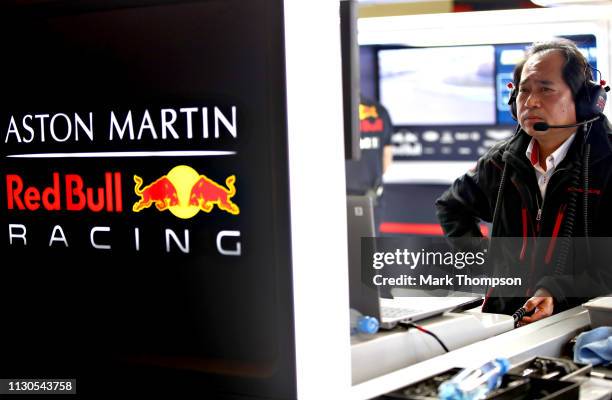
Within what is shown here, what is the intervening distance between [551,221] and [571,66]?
676mm

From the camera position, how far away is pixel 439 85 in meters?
8.02

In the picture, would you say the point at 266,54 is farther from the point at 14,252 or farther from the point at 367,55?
the point at 367,55

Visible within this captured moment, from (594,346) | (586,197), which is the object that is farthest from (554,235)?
(594,346)

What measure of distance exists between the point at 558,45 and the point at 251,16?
110 inches

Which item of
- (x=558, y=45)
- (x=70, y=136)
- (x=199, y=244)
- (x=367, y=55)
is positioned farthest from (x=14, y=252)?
(x=367, y=55)

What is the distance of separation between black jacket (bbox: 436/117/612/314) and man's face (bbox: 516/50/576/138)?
0.24 ft

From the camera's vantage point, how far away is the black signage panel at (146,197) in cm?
141

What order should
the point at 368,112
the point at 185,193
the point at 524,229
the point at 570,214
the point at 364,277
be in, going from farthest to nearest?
the point at 368,112 → the point at 524,229 → the point at 570,214 → the point at 364,277 → the point at 185,193

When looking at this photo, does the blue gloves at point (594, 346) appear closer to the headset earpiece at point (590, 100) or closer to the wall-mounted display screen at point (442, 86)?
the headset earpiece at point (590, 100)

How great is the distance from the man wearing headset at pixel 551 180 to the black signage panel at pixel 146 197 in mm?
2230

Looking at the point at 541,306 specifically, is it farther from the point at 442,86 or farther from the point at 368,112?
the point at 442,86

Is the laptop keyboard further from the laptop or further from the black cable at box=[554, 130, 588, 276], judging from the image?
the black cable at box=[554, 130, 588, 276]

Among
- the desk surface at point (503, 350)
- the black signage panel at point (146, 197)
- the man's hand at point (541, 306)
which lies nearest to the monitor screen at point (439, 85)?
the man's hand at point (541, 306)

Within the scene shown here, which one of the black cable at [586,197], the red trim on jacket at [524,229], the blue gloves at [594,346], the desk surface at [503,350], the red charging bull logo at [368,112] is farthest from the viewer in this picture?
the red charging bull logo at [368,112]
